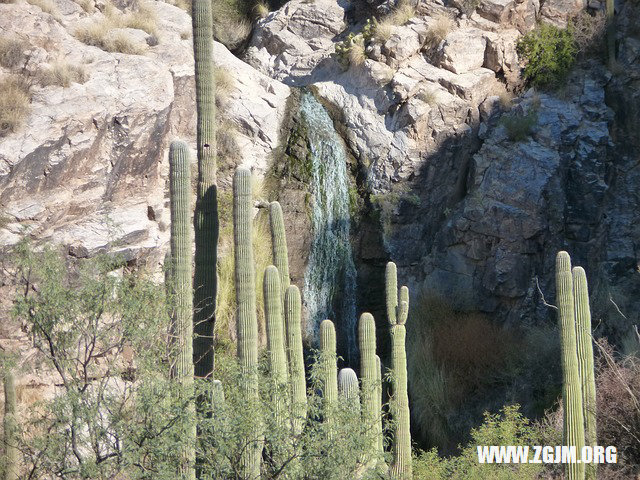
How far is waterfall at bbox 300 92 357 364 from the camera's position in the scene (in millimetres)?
16891

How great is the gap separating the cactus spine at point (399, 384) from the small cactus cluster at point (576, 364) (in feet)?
7.34

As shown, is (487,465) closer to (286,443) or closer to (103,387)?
(286,443)

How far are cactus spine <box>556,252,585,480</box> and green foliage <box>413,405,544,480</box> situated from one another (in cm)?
116

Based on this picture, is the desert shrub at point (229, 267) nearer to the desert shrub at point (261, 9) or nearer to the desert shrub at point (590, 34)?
the desert shrub at point (261, 9)

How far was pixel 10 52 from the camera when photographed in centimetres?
1623

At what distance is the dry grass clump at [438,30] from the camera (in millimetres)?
19734

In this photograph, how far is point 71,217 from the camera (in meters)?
15.1

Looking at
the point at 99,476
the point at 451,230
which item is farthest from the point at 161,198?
the point at 99,476

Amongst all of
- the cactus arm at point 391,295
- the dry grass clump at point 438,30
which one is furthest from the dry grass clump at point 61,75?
the dry grass clump at point 438,30

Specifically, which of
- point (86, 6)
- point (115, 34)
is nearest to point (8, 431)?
point (115, 34)

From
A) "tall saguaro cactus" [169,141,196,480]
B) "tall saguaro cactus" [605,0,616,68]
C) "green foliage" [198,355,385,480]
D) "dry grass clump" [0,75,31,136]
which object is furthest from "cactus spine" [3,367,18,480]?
"tall saguaro cactus" [605,0,616,68]

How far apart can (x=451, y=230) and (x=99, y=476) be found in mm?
10684

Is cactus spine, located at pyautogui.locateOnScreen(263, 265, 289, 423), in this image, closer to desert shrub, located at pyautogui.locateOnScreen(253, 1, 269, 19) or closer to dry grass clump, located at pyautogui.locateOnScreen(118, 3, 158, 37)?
dry grass clump, located at pyautogui.locateOnScreen(118, 3, 158, 37)

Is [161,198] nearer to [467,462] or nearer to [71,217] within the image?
[71,217]
